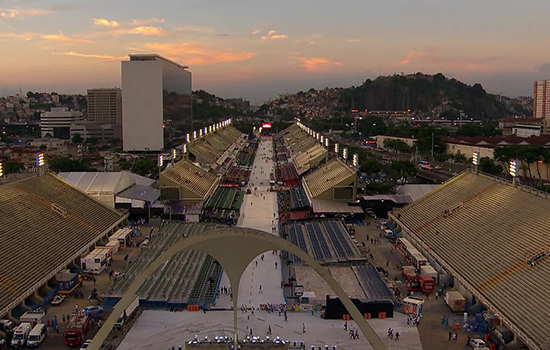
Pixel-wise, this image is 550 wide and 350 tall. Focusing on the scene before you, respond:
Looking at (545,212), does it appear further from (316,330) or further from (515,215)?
(316,330)

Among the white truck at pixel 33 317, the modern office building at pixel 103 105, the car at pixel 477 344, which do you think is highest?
the modern office building at pixel 103 105

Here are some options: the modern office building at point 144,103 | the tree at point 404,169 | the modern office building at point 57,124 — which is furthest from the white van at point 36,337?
the modern office building at point 57,124

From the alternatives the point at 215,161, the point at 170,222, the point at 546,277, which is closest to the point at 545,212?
the point at 546,277

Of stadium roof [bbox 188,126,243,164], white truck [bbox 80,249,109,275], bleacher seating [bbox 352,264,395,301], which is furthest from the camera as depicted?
stadium roof [bbox 188,126,243,164]

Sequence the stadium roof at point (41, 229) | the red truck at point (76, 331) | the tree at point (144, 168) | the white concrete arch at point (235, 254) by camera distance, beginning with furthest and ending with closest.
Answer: the tree at point (144, 168) < the stadium roof at point (41, 229) < the red truck at point (76, 331) < the white concrete arch at point (235, 254)

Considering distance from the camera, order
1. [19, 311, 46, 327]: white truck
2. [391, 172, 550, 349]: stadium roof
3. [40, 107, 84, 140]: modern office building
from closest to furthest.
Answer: [391, 172, 550, 349]: stadium roof → [19, 311, 46, 327]: white truck → [40, 107, 84, 140]: modern office building

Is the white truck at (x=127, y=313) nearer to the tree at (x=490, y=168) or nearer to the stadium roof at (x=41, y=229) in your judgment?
the stadium roof at (x=41, y=229)

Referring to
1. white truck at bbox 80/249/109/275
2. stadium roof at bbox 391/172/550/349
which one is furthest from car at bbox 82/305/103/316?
stadium roof at bbox 391/172/550/349

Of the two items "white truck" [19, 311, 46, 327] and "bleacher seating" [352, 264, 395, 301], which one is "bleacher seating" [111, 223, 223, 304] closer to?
"white truck" [19, 311, 46, 327]
